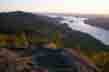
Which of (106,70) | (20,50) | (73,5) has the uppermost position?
(73,5)

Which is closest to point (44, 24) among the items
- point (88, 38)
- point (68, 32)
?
point (68, 32)

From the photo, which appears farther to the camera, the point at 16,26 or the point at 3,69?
the point at 16,26

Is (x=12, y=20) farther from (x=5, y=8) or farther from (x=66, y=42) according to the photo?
(x=66, y=42)
